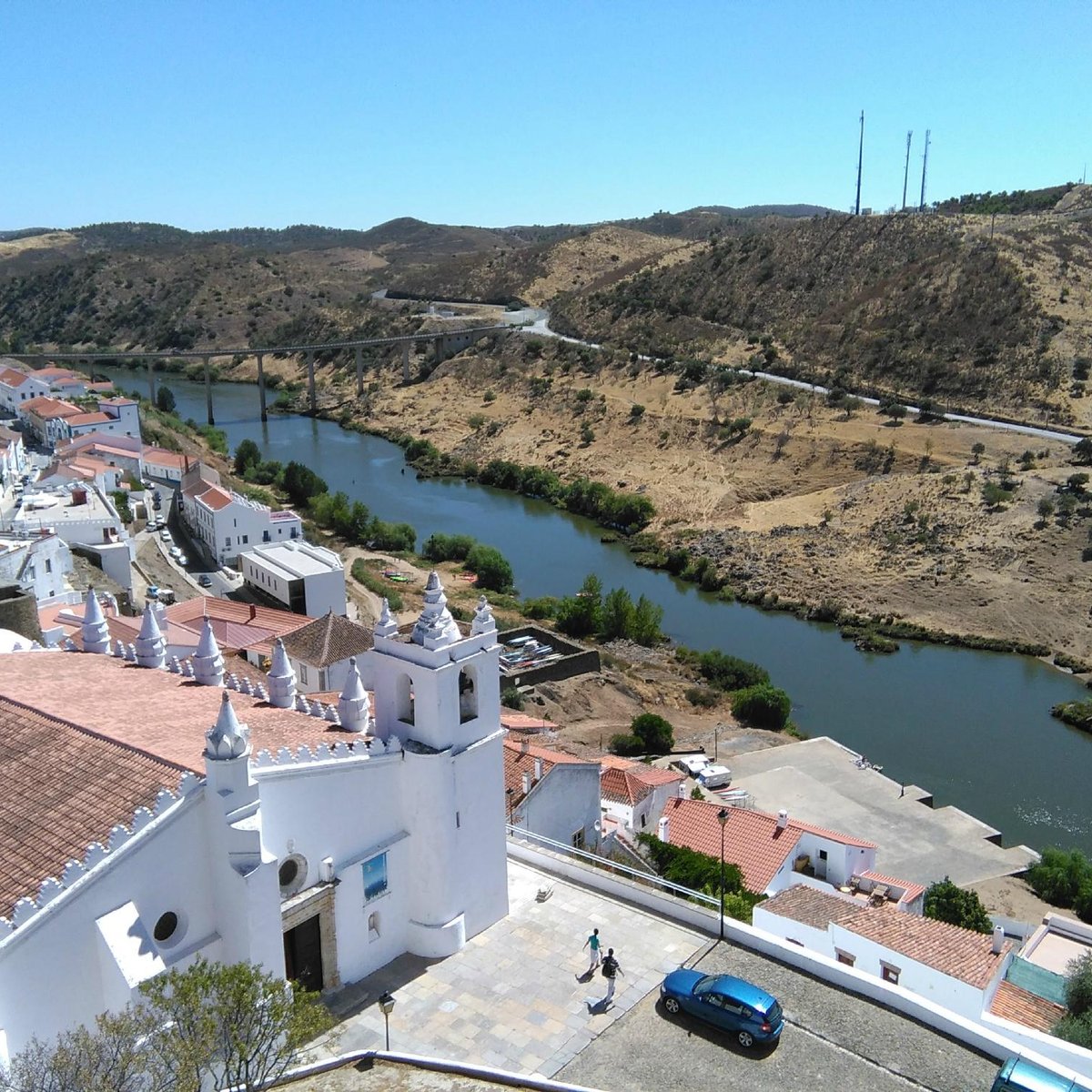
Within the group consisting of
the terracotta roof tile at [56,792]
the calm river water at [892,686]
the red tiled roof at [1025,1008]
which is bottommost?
the calm river water at [892,686]

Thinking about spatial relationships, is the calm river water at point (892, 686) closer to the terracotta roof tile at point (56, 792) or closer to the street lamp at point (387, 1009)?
the street lamp at point (387, 1009)

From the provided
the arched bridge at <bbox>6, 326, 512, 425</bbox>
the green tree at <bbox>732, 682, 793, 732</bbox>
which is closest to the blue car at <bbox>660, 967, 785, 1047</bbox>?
the green tree at <bbox>732, 682, 793, 732</bbox>

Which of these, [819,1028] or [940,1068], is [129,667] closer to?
[819,1028]

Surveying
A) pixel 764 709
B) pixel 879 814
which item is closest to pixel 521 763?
pixel 879 814

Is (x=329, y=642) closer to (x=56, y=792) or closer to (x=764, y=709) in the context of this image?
(x=764, y=709)

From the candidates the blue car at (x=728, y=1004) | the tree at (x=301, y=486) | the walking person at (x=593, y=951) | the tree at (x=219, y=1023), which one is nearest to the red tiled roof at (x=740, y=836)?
the walking person at (x=593, y=951)

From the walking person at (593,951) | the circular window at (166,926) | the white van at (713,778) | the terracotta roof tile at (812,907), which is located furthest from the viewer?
the white van at (713,778)

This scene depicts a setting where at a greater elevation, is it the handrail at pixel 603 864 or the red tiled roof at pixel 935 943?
the handrail at pixel 603 864
